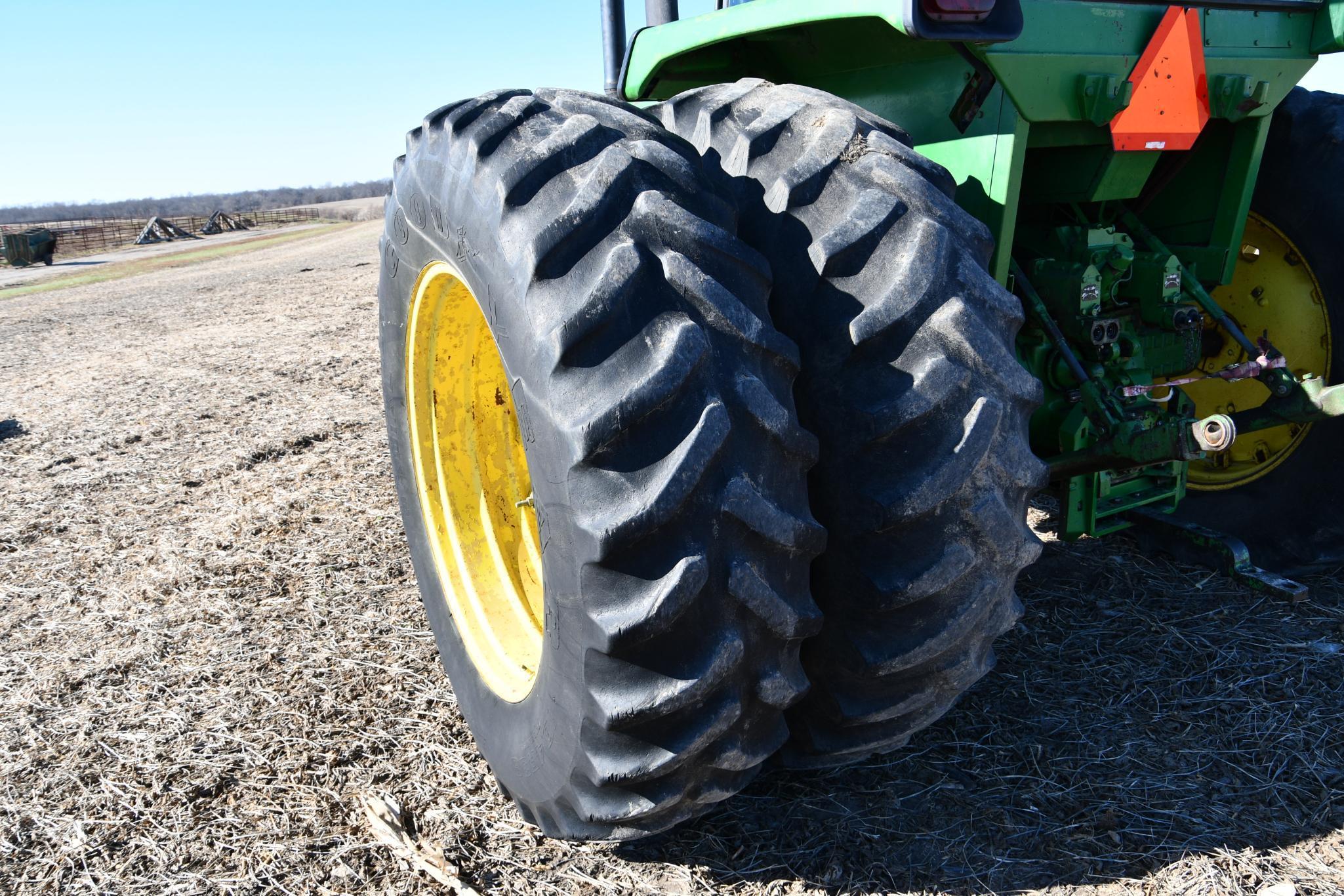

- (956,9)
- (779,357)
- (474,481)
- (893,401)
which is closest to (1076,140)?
(956,9)

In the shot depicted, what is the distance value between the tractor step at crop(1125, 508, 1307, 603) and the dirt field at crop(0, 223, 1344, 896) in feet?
0.20

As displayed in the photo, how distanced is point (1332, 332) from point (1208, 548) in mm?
789

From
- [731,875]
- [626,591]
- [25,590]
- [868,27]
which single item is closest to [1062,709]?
[731,875]

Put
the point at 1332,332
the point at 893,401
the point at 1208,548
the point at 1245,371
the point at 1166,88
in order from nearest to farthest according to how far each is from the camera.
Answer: the point at 893,401, the point at 1166,88, the point at 1245,371, the point at 1332,332, the point at 1208,548

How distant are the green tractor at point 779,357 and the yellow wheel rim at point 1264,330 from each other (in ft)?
2.00

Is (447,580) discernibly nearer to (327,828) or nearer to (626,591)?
(327,828)

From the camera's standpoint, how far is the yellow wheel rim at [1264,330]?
3.23 m

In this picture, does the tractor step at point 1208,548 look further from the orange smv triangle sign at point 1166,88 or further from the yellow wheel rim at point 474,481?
the yellow wheel rim at point 474,481

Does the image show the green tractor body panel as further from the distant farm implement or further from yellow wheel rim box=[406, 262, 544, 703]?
the distant farm implement

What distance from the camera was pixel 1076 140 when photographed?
A: 97.0 inches

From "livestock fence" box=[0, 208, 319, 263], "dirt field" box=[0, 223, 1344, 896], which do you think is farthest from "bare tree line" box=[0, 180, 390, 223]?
"dirt field" box=[0, 223, 1344, 896]

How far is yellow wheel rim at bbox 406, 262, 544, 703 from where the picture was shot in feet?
8.59

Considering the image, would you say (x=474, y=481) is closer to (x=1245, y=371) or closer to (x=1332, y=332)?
(x=1245, y=371)

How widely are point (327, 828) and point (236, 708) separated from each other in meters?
0.71
